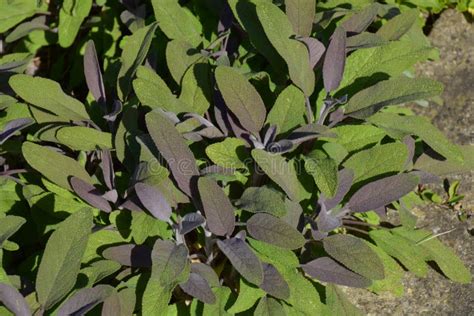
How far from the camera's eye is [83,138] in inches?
64.3

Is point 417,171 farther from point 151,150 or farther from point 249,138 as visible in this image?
point 151,150

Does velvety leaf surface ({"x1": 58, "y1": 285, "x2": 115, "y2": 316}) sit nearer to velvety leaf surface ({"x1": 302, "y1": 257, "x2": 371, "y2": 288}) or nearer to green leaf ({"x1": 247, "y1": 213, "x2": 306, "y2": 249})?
green leaf ({"x1": 247, "y1": 213, "x2": 306, "y2": 249})

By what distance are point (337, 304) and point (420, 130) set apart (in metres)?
0.45

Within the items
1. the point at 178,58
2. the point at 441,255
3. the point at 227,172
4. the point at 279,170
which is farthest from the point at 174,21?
the point at 441,255

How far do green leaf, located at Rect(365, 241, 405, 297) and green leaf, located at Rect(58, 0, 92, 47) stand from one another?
109 cm

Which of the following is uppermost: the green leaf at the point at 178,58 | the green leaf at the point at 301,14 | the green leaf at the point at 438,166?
the green leaf at the point at 301,14

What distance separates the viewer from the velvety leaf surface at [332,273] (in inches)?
58.7

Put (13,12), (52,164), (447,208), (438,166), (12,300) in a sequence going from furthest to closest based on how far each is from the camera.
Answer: (13,12)
(447,208)
(438,166)
(52,164)
(12,300)

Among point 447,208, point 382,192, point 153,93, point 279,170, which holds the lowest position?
point 447,208

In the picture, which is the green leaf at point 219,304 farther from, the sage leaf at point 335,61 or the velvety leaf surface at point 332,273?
the sage leaf at point 335,61

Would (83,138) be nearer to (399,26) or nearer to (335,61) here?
(335,61)

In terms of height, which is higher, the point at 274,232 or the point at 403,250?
the point at 274,232

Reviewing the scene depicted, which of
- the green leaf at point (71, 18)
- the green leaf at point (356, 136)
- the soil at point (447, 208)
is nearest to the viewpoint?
the green leaf at point (356, 136)

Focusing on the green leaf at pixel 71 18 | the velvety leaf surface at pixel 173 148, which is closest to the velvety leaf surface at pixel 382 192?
the velvety leaf surface at pixel 173 148
